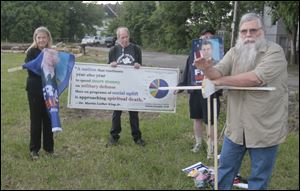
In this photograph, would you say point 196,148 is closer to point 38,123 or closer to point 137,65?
point 137,65

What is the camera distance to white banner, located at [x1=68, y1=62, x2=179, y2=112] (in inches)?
322


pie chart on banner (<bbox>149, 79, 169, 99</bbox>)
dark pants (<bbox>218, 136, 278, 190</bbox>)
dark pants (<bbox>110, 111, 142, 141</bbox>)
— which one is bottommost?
dark pants (<bbox>110, 111, 142, 141</bbox>)

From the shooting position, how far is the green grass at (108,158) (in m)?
6.39

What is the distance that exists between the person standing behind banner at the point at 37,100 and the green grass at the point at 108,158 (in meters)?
0.25

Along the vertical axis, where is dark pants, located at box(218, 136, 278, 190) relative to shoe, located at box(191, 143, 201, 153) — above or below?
above

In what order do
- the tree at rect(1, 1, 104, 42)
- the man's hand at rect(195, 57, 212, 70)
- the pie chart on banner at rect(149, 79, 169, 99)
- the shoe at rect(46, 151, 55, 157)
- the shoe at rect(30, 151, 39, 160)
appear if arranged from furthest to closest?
the tree at rect(1, 1, 104, 42) < the pie chart on banner at rect(149, 79, 169, 99) < the shoe at rect(46, 151, 55, 157) < the shoe at rect(30, 151, 39, 160) < the man's hand at rect(195, 57, 212, 70)

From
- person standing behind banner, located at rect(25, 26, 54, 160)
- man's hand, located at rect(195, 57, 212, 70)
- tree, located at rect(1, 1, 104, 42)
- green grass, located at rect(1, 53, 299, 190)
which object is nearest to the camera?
man's hand, located at rect(195, 57, 212, 70)

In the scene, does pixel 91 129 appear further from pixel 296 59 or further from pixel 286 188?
pixel 296 59

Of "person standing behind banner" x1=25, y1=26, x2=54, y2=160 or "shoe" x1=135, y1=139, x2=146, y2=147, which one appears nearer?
"person standing behind banner" x1=25, y1=26, x2=54, y2=160

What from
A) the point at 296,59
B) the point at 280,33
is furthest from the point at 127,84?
the point at 280,33

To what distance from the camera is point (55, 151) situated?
7.94m

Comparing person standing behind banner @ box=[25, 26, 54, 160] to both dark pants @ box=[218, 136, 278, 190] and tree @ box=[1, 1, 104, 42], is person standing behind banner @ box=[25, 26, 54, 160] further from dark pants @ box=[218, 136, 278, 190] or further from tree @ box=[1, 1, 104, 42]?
tree @ box=[1, 1, 104, 42]

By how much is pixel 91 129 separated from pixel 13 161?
2.57 meters

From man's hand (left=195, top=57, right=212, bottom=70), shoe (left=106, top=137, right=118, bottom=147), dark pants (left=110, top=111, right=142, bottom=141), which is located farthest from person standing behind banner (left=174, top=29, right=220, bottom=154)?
man's hand (left=195, top=57, right=212, bottom=70)
